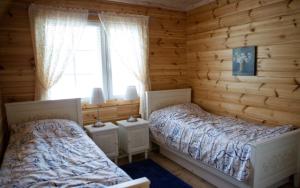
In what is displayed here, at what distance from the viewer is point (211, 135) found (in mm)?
2514

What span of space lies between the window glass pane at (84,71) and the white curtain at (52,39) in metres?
0.12

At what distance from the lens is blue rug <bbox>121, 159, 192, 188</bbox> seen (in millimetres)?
2586

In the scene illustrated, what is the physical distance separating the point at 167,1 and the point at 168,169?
8.64 feet

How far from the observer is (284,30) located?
2.57 m

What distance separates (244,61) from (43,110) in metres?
2.80

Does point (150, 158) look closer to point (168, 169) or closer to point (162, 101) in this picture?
point (168, 169)

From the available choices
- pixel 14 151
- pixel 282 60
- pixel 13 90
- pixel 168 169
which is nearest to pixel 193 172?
pixel 168 169

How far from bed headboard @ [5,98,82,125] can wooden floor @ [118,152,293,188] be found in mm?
1035

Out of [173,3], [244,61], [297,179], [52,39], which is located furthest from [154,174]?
[173,3]

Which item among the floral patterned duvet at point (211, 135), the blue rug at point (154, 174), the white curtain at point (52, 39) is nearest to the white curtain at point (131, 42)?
the white curtain at point (52, 39)

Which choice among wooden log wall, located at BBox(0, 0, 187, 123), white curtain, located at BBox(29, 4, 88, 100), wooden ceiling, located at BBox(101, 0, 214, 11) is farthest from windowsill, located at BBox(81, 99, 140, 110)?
wooden ceiling, located at BBox(101, 0, 214, 11)

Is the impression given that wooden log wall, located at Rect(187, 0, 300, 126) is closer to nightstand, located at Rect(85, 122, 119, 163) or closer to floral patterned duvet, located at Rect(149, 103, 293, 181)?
floral patterned duvet, located at Rect(149, 103, 293, 181)

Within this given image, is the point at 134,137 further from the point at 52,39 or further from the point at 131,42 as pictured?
the point at 52,39

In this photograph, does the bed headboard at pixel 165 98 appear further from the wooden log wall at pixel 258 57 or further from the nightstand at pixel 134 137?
the nightstand at pixel 134 137
